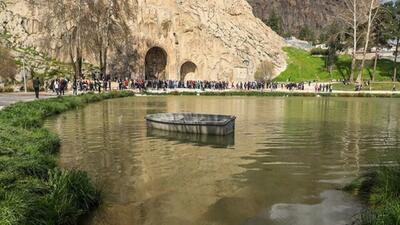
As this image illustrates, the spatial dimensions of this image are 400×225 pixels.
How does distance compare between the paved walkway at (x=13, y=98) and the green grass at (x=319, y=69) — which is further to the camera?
the green grass at (x=319, y=69)

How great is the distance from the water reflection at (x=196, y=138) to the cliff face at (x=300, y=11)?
162125 mm

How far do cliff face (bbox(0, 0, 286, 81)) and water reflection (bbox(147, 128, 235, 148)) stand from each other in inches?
2047

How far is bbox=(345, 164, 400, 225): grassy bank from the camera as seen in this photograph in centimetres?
711

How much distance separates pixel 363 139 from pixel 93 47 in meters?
52.3

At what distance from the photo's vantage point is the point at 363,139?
61.0 feet

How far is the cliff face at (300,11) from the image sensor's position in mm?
175500

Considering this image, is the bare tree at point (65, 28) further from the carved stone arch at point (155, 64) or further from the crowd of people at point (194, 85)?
the carved stone arch at point (155, 64)

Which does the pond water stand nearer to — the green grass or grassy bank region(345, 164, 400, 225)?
grassy bank region(345, 164, 400, 225)

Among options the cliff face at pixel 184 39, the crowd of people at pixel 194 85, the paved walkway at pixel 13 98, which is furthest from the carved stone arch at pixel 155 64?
the paved walkway at pixel 13 98

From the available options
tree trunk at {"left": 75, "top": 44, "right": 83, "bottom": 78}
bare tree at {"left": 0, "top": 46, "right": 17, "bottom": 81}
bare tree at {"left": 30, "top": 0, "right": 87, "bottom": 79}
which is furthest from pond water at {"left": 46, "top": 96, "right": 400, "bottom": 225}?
bare tree at {"left": 0, "top": 46, "right": 17, "bottom": 81}

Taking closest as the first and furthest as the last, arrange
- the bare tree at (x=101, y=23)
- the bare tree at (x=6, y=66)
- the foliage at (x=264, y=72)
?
1. the bare tree at (x=6, y=66)
2. the bare tree at (x=101, y=23)
3. the foliage at (x=264, y=72)

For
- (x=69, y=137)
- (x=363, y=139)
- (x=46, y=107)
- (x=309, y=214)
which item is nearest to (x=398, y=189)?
(x=309, y=214)

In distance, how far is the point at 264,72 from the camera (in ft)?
259

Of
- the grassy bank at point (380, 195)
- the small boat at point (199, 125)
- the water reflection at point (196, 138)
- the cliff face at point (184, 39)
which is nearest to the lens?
the grassy bank at point (380, 195)
